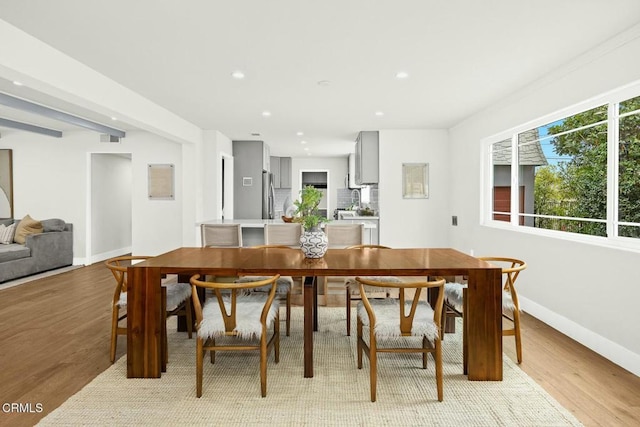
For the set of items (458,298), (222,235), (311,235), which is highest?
(311,235)

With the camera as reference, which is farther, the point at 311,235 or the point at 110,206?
the point at 110,206

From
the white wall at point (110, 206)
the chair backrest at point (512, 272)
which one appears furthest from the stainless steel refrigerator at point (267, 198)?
the chair backrest at point (512, 272)

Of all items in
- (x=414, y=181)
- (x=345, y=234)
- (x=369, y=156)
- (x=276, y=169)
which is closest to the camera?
(x=345, y=234)

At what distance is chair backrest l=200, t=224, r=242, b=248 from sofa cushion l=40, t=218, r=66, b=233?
3.39m

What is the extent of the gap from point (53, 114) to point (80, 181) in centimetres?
182

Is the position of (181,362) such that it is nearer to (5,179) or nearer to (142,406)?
(142,406)

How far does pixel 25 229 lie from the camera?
19.4ft

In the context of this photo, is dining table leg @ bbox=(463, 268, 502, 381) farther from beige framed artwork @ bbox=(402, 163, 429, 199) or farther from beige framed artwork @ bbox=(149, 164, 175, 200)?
beige framed artwork @ bbox=(149, 164, 175, 200)

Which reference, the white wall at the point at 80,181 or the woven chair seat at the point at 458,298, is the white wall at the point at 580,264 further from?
the white wall at the point at 80,181

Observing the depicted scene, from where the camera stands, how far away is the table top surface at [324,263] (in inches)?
95.9

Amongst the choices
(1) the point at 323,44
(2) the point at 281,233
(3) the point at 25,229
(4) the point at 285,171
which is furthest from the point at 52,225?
(1) the point at 323,44

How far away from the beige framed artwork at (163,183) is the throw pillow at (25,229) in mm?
1714

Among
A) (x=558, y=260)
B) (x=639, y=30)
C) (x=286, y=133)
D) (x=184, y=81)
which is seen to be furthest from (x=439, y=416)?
(x=286, y=133)

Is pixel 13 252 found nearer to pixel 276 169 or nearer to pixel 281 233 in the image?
pixel 281 233
